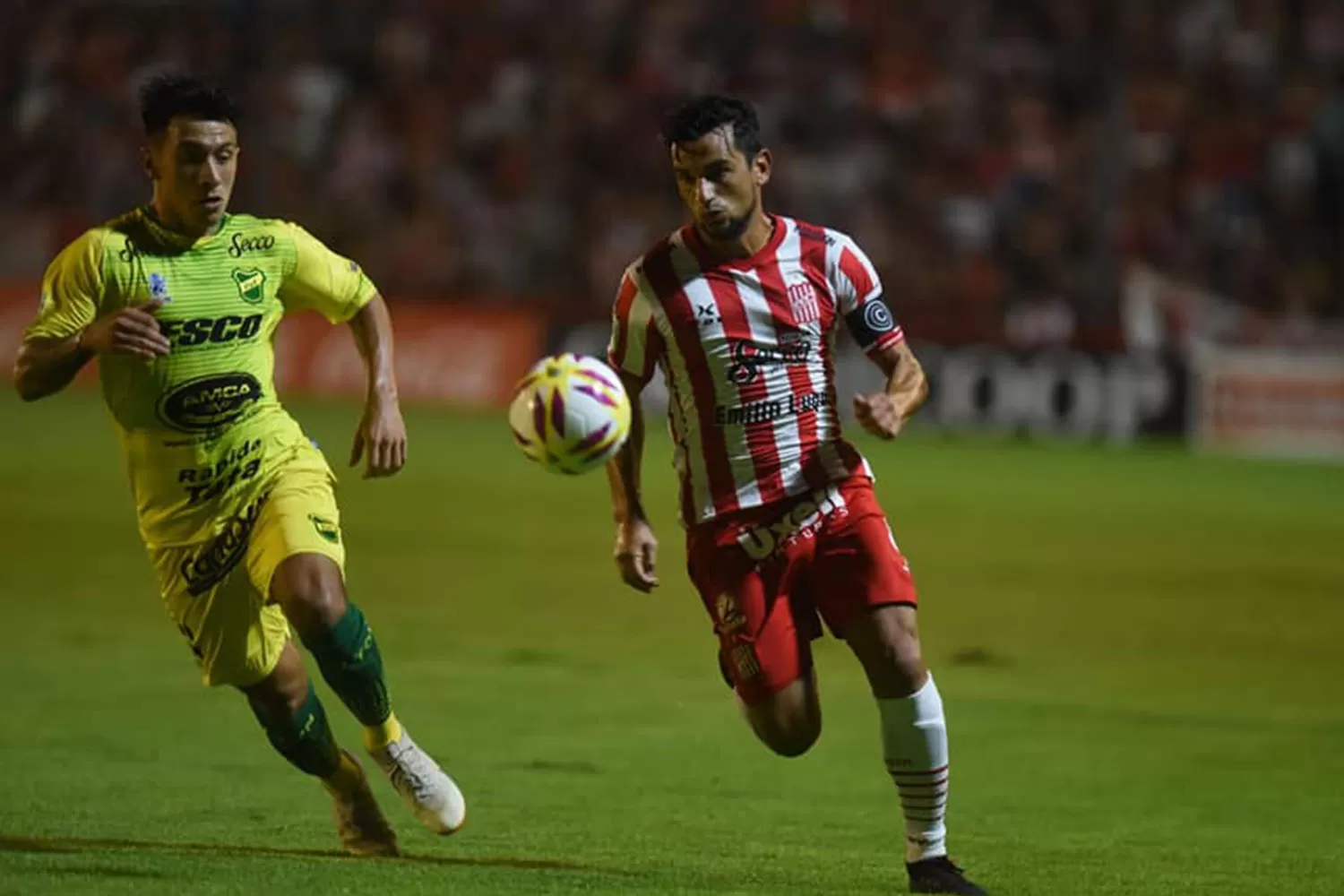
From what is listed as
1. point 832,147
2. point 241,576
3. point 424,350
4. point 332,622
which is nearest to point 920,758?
point 332,622

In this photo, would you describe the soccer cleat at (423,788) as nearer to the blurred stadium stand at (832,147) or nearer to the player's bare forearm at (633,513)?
the player's bare forearm at (633,513)

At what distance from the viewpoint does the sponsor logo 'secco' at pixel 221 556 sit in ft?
22.7

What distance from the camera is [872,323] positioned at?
685cm

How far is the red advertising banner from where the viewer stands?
25812mm

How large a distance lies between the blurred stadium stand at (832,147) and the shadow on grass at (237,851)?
1759cm

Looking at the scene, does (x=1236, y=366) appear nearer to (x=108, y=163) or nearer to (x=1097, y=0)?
(x=1097, y=0)

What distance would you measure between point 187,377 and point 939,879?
8.88 feet

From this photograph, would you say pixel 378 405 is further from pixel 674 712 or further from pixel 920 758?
pixel 674 712

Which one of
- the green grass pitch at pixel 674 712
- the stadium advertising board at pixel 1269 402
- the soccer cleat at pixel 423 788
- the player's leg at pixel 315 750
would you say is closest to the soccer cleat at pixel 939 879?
the green grass pitch at pixel 674 712

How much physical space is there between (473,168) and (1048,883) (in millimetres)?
20581

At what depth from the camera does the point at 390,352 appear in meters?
7.34

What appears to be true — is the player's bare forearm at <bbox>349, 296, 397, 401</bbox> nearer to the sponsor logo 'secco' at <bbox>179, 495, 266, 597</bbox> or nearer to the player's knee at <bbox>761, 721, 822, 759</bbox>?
the sponsor logo 'secco' at <bbox>179, 495, 266, 597</bbox>

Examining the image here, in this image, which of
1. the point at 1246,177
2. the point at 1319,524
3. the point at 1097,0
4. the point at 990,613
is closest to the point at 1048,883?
the point at 990,613

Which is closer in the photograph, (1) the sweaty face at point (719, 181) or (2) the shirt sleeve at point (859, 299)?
(1) the sweaty face at point (719, 181)
